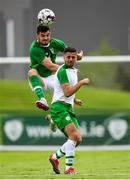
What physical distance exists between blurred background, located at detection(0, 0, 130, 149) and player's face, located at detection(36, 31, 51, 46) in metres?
8.50

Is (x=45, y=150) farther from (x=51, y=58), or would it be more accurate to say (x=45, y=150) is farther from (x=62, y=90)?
(x=62, y=90)

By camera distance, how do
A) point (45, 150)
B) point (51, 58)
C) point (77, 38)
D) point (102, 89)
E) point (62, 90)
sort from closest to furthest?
point (62, 90), point (51, 58), point (45, 150), point (102, 89), point (77, 38)

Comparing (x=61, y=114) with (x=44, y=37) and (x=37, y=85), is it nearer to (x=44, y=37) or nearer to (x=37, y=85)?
(x=44, y=37)

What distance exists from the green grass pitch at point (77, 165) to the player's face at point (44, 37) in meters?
2.14

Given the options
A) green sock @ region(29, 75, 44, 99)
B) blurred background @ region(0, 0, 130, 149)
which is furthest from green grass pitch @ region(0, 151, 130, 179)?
green sock @ region(29, 75, 44, 99)

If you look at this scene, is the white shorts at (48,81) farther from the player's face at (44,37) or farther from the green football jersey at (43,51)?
the player's face at (44,37)

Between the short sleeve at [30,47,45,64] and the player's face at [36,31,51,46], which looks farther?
the short sleeve at [30,47,45,64]

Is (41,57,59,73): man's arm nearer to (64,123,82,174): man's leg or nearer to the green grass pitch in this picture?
the green grass pitch

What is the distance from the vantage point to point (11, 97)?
1054 inches

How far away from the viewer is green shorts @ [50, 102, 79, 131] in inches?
573

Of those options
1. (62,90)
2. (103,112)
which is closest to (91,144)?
(103,112)

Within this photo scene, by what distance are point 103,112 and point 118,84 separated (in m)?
2.04

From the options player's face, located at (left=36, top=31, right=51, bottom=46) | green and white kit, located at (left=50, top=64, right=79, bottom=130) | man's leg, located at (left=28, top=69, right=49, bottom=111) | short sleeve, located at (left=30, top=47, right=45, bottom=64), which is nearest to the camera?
green and white kit, located at (left=50, top=64, right=79, bottom=130)

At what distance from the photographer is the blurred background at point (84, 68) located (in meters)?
24.6
